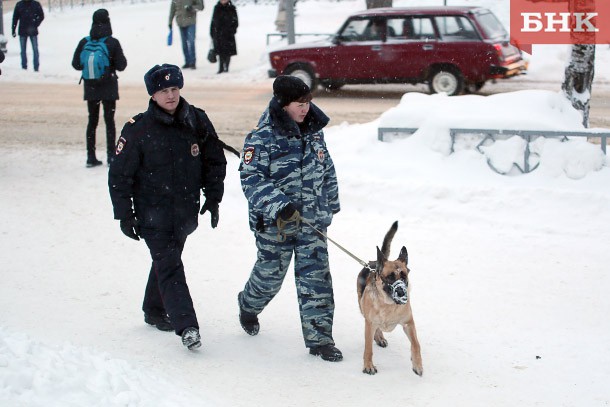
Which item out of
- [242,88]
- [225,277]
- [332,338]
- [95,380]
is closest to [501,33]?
[242,88]

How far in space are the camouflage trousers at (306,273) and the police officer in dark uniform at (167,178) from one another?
501 mm

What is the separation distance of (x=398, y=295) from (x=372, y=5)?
55.5ft

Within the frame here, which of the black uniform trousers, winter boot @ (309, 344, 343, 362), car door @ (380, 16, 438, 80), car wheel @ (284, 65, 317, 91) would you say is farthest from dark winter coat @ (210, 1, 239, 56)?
winter boot @ (309, 344, 343, 362)

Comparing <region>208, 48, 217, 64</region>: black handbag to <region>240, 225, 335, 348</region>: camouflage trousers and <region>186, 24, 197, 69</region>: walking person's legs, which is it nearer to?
<region>186, 24, 197, 69</region>: walking person's legs

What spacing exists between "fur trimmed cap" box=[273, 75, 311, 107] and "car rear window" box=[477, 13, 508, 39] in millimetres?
11056

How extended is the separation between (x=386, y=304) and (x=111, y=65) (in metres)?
6.20

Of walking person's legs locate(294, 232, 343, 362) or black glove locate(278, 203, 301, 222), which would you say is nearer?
black glove locate(278, 203, 301, 222)

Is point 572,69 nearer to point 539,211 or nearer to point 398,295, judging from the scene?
point 539,211

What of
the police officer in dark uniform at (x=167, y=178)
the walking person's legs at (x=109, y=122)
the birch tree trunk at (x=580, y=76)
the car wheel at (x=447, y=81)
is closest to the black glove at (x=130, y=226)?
the police officer in dark uniform at (x=167, y=178)

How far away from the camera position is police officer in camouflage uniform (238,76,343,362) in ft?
18.0

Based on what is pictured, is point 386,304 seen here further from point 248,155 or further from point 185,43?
point 185,43

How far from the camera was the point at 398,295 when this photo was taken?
516cm

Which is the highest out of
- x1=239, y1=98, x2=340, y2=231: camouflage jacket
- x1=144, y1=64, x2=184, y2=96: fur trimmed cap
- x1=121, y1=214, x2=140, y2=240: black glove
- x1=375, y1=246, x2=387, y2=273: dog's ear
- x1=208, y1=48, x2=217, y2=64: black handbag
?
x1=144, y1=64, x2=184, y2=96: fur trimmed cap

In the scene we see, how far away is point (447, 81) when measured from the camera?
16.1 m
